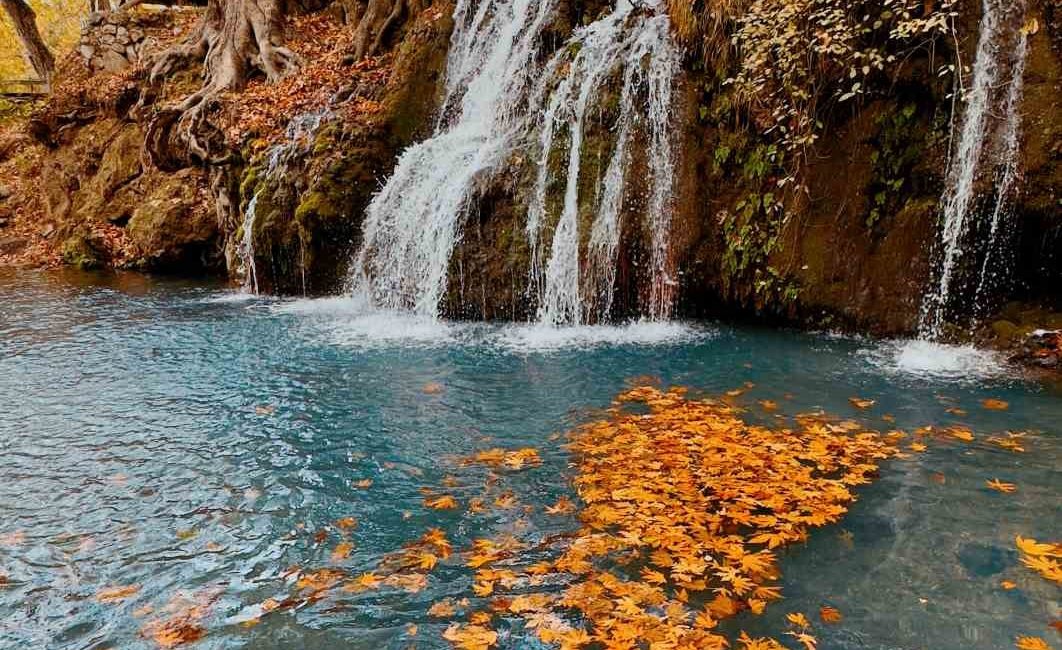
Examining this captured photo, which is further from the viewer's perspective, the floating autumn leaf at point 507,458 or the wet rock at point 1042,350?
the wet rock at point 1042,350

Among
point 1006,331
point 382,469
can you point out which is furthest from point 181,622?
point 1006,331

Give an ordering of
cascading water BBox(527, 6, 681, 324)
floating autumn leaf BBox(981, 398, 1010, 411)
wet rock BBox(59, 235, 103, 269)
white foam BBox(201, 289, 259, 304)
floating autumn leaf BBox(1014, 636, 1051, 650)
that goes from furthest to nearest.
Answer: wet rock BBox(59, 235, 103, 269) → white foam BBox(201, 289, 259, 304) → cascading water BBox(527, 6, 681, 324) → floating autumn leaf BBox(981, 398, 1010, 411) → floating autumn leaf BBox(1014, 636, 1051, 650)

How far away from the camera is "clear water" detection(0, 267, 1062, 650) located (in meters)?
3.07

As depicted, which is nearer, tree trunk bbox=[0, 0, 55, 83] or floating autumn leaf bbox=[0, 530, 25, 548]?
floating autumn leaf bbox=[0, 530, 25, 548]

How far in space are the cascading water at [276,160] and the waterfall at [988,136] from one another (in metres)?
10.6

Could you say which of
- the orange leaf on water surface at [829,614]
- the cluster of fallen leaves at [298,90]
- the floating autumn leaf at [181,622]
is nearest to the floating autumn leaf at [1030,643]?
the orange leaf on water surface at [829,614]

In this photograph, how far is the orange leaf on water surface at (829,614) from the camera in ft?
9.75

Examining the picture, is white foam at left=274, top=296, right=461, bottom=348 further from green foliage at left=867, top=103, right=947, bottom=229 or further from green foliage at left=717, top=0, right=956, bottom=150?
green foliage at left=867, top=103, right=947, bottom=229

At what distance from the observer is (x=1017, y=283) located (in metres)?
7.05

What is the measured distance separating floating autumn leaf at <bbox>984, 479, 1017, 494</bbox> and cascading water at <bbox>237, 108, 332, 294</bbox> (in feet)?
38.4

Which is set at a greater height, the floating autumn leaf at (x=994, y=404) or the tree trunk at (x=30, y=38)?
the tree trunk at (x=30, y=38)

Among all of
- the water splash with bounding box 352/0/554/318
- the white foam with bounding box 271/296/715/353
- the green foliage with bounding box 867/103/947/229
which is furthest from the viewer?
the water splash with bounding box 352/0/554/318

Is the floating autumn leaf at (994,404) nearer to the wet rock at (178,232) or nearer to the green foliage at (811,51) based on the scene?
the green foliage at (811,51)

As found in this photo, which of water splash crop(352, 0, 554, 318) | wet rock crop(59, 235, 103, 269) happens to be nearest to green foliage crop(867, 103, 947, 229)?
water splash crop(352, 0, 554, 318)
